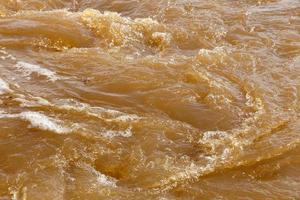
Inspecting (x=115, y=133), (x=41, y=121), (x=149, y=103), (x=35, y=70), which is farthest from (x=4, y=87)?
(x=149, y=103)

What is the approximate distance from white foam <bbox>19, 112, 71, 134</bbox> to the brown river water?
1 centimetres

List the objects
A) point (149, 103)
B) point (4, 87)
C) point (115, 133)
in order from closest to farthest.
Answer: point (115, 133) → point (149, 103) → point (4, 87)

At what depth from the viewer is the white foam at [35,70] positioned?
5340 millimetres

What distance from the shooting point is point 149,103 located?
4.93 metres

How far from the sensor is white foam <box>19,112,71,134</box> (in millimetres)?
4391

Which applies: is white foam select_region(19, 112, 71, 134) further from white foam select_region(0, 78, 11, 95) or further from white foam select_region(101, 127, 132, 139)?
white foam select_region(0, 78, 11, 95)

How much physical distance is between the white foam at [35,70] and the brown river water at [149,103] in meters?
0.01

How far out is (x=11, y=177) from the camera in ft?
12.4

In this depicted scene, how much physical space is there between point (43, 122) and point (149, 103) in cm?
121

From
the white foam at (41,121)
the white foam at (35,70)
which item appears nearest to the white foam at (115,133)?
A: the white foam at (41,121)

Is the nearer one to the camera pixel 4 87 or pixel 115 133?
pixel 115 133

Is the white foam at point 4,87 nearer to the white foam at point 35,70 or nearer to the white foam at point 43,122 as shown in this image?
the white foam at point 35,70

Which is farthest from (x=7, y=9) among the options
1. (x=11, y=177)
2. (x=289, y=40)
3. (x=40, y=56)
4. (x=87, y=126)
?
(x=289, y=40)

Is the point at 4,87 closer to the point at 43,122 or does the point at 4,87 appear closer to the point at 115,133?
the point at 43,122
